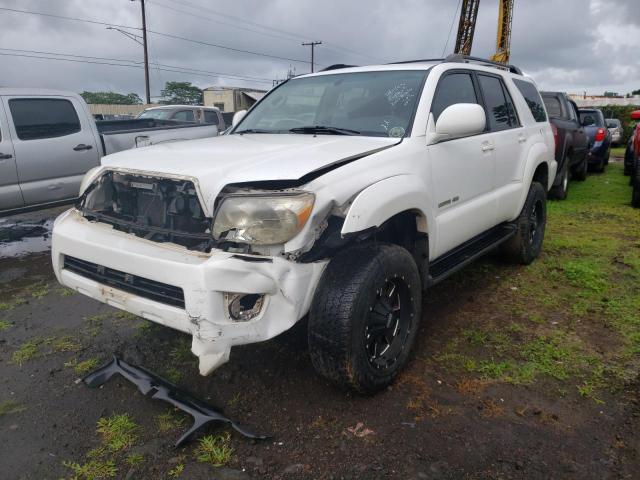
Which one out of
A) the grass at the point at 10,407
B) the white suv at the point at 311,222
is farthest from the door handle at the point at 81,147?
the grass at the point at 10,407

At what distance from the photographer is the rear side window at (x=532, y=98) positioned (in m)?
4.89

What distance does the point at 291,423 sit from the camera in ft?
8.46

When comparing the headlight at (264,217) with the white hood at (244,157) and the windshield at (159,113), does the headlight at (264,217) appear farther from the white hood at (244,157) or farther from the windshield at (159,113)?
the windshield at (159,113)

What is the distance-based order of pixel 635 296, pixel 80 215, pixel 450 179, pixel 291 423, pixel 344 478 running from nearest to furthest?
pixel 344 478 < pixel 291 423 < pixel 80 215 < pixel 450 179 < pixel 635 296

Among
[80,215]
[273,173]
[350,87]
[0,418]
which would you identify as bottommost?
[0,418]

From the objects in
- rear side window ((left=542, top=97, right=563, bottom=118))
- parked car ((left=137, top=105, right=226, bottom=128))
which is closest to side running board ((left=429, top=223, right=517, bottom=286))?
rear side window ((left=542, top=97, right=563, bottom=118))

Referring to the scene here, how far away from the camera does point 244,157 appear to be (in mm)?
2689

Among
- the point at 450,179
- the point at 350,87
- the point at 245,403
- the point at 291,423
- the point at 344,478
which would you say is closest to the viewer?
the point at 344,478

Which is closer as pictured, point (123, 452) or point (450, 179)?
point (123, 452)

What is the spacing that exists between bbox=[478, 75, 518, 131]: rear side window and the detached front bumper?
2.41m

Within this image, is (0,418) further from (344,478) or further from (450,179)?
(450,179)

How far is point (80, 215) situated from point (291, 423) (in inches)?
68.4

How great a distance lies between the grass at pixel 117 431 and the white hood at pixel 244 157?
117cm

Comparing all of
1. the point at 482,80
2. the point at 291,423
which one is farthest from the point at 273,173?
the point at 482,80
